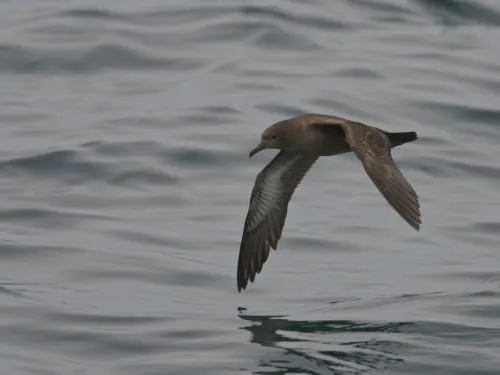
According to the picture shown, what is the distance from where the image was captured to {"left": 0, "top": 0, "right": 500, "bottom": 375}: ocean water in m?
8.90

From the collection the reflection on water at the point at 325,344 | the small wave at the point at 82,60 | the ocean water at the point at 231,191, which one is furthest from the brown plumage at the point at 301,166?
the small wave at the point at 82,60

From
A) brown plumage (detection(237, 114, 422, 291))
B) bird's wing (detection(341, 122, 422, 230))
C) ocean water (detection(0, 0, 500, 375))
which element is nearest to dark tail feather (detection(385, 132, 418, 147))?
brown plumage (detection(237, 114, 422, 291))

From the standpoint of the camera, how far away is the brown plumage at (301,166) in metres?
8.38

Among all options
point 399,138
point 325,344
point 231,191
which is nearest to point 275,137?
point 399,138

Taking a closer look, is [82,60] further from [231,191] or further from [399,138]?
[399,138]

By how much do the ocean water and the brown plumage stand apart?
0.42 meters

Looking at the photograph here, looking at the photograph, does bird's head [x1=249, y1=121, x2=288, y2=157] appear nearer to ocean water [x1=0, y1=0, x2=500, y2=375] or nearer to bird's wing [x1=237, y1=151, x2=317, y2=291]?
bird's wing [x1=237, y1=151, x2=317, y2=291]

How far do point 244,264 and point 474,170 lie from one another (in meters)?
3.86

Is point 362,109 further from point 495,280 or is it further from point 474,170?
point 495,280

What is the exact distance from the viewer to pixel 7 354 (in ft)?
28.2

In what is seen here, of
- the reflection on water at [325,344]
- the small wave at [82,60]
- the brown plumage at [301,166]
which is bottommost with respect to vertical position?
the reflection on water at [325,344]

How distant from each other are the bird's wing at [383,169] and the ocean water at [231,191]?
2.86 ft

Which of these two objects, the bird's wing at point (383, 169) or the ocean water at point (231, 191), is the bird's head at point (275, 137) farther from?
the ocean water at point (231, 191)

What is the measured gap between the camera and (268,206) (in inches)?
389
